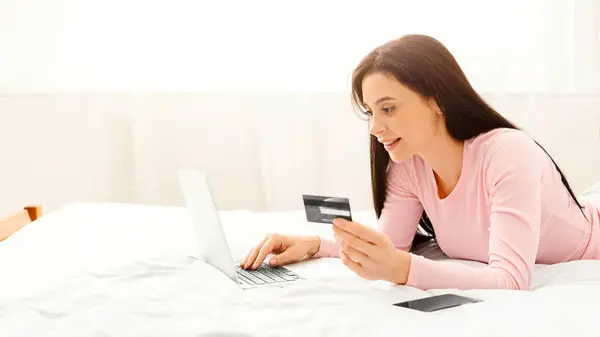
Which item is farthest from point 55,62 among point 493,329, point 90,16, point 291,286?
point 493,329

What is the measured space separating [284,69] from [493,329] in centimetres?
180

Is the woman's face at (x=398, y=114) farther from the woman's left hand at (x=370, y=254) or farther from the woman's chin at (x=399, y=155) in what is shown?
the woman's left hand at (x=370, y=254)

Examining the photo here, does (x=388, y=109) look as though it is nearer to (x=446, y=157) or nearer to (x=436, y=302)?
(x=446, y=157)

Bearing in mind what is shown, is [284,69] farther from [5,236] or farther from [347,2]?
[5,236]

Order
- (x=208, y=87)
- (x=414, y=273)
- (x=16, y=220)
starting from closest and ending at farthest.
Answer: (x=414, y=273) → (x=16, y=220) → (x=208, y=87)

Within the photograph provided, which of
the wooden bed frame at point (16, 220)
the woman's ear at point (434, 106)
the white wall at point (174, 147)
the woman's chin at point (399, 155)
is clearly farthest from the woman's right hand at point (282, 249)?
the white wall at point (174, 147)

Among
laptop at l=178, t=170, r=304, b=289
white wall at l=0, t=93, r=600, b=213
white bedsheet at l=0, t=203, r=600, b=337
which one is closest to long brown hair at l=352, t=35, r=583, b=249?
white bedsheet at l=0, t=203, r=600, b=337

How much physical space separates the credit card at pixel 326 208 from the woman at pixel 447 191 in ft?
0.08

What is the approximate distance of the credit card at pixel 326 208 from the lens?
103 cm

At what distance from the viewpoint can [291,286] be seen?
42.5 inches

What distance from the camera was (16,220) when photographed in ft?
5.61

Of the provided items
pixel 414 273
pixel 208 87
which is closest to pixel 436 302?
pixel 414 273

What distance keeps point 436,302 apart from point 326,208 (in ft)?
0.69

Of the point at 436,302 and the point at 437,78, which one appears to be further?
the point at 437,78
